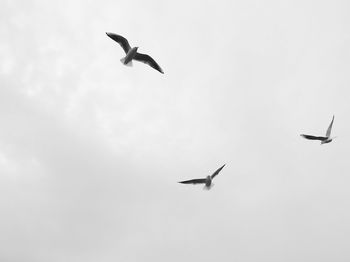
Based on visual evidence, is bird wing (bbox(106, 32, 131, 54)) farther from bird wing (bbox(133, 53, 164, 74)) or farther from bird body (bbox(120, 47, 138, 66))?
bird wing (bbox(133, 53, 164, 74))

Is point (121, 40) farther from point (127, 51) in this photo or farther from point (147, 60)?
point (147, 60)

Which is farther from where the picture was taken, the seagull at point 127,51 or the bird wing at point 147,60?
the bird wing at point 147,60

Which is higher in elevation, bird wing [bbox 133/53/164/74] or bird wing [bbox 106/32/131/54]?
bird wing [bbox 106/32/131/54]

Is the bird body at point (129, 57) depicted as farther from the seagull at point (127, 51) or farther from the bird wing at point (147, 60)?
the bird wing at point (147, 60)

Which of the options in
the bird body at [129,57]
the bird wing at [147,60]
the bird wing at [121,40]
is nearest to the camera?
the bird body at [129,57]

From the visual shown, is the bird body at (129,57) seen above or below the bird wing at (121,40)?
below

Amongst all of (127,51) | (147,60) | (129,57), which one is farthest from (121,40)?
(147,60)

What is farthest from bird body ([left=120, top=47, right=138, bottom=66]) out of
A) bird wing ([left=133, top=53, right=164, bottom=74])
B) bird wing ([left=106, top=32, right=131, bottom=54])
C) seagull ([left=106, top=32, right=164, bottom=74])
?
bird wing ([left=133, top=53, right=164, bottom=74])

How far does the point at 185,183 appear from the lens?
5516 cm

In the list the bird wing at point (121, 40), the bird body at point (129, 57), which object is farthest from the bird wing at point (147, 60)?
the bird wing at point (121, 40)

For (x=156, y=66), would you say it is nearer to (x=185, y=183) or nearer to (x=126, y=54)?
(x=126, y=54)

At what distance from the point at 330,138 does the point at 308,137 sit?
2316 mm

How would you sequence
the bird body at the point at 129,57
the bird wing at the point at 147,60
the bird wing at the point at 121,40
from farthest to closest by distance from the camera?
1. the bird wing at the point at 147,60
2. the bird wing at the point at 121,40
3. the bird body at the point at 129,57

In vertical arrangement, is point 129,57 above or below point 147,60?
below
